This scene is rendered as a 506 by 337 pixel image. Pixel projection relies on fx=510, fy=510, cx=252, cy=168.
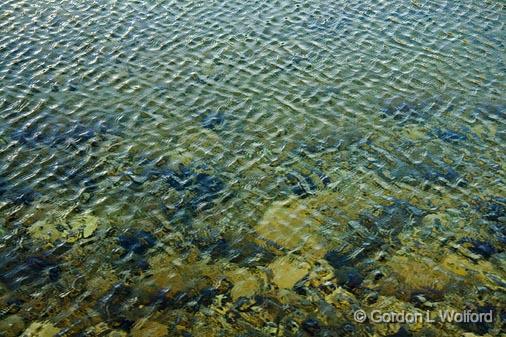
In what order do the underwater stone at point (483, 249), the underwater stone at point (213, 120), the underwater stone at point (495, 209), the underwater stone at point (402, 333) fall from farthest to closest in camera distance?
the underwater stone at point (213, 120), the underwater stone at point (495, 209), the underwater stone at point (483, 249), the underwater stone at point (402, 333)

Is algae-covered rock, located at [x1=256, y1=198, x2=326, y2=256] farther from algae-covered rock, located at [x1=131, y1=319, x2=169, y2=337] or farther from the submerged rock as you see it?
the submerged rock

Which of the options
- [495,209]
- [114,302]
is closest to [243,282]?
[114,302]

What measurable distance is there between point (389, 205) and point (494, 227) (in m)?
5.03

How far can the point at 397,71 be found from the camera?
35.7 m

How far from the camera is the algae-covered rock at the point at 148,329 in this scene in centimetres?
2014

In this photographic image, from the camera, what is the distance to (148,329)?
20.3m

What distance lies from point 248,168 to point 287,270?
7.21m

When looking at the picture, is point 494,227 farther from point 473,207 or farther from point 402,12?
point 402,12

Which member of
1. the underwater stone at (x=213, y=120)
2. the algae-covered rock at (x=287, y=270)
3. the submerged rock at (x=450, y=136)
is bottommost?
the algae-covered rock at (x=287, y=270)

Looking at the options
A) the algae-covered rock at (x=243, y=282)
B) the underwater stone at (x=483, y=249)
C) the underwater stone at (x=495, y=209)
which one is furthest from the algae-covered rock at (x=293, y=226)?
the underwater stone at (x=495, y=209)

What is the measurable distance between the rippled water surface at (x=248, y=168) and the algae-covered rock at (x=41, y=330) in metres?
0.10

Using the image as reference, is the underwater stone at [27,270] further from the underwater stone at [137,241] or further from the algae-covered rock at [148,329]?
the algae-covered rock at [148,329]

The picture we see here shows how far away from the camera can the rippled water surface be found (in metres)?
21.5

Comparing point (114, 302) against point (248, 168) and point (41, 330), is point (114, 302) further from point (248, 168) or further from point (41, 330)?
point (248, 168)
